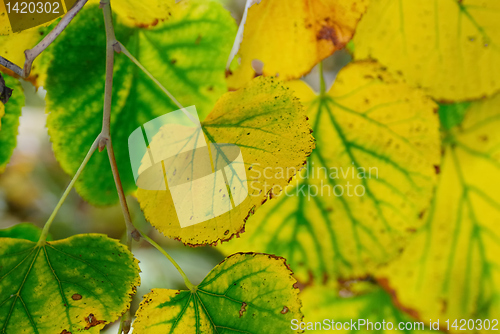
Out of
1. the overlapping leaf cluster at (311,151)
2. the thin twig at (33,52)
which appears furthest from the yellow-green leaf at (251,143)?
the thin twig at (33,52)

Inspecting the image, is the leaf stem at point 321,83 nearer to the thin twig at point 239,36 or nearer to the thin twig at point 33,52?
the thin twig at point 239,36

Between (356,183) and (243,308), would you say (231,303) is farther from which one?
(356,183)

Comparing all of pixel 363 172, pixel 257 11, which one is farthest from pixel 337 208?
pixel 257 11

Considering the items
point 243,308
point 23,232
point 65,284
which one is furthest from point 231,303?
point 23,232

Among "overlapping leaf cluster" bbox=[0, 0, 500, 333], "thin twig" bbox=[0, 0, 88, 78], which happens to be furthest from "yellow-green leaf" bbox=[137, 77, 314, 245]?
"thin twig" bbox=[0, 0, 88, 78]

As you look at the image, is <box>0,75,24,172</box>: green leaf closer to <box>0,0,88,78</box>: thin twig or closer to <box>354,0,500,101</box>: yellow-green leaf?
<box>0,0,88,78</box>: thin twig
